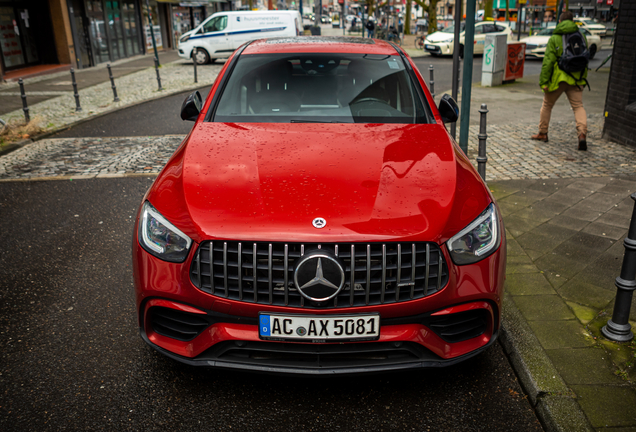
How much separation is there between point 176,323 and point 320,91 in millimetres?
2063

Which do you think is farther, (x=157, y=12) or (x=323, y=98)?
(x=157, y=12)

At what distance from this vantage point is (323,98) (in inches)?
153

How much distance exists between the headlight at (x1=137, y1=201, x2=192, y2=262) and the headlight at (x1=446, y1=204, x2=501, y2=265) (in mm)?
1214

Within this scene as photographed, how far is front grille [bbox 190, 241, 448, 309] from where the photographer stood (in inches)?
93.8

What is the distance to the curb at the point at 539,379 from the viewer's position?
8.18 ft

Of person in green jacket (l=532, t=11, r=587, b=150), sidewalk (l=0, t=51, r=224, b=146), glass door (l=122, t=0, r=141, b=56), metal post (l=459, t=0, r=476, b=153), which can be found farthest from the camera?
glass door (l=122, t=0, r=141, b=56)

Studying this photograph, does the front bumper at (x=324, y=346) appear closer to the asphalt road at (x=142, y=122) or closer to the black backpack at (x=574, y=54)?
the black backpack at (x=574, y=54)

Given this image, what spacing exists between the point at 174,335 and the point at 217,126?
145 cm

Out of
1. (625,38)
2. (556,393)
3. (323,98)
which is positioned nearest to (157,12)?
(625,38)

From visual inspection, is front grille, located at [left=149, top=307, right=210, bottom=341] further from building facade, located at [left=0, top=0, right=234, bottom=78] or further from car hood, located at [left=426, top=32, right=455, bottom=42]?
car hood, located at [left=426, top=32, right=455, bottom=42]

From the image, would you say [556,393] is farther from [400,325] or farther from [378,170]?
[378,170]

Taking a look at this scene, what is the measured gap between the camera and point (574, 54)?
7418 mm

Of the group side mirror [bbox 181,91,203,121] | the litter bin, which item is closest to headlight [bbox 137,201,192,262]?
side mirror [bbox 181,91,203,121]

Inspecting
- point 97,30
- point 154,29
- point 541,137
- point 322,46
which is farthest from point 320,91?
point 154,29
